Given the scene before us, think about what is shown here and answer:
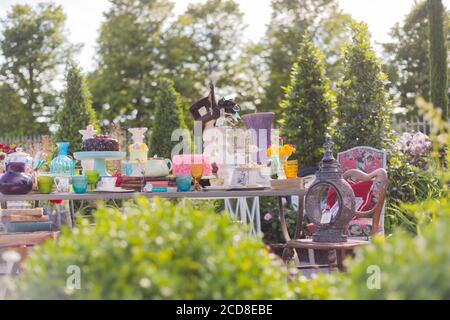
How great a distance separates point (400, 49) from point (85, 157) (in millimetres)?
22711

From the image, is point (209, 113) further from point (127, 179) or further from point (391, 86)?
point (391, 86)

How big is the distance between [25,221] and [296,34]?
2099cm

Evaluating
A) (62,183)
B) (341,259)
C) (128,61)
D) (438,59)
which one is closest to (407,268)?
(341,259)

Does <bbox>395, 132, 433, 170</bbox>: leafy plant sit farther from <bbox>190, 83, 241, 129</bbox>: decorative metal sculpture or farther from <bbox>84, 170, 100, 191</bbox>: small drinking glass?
<bbox>84, 170, 100, 191</bbox>: small drinking glass

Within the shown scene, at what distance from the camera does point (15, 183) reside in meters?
4.38

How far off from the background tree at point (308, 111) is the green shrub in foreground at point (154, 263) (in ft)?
21.3

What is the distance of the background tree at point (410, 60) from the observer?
81.2 ft

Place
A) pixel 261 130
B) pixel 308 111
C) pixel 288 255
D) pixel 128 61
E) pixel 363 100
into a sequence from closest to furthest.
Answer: pixel 288 255 → pixel 261 130 → pixel 363 100 → pixel 308 111 → pixel 128 61

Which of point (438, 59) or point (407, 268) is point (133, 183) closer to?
point (407, 268)

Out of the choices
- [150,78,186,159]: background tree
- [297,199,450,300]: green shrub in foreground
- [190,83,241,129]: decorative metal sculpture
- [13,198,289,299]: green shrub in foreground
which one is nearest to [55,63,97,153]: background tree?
[150,78,186,159]: background tree

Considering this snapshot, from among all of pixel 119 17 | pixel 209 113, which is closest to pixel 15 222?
pixel 209 113

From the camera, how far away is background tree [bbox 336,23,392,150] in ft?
24.9

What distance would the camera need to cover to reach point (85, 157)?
4.80 meters

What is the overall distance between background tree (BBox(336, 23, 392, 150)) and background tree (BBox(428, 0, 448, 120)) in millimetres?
7419
